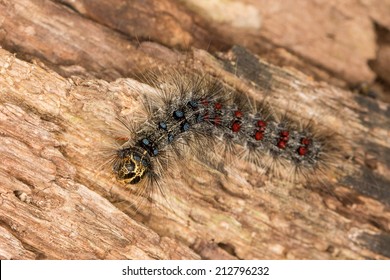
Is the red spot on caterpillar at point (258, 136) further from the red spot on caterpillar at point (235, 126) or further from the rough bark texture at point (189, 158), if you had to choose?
the rough bark texture at point (189, 158)

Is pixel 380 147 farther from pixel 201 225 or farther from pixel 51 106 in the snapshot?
pixel 51 106

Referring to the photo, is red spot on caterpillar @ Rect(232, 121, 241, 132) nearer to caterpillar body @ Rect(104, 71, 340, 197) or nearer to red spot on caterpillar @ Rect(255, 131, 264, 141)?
caterpillar body @ Rect(104, 71, 340, 197)

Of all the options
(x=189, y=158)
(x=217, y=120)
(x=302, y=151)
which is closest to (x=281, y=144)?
(x=302, y=151)

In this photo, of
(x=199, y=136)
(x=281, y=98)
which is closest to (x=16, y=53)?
(x=199, y=136)

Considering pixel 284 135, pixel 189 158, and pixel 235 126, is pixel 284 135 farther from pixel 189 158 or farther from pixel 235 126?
pixel 189 158

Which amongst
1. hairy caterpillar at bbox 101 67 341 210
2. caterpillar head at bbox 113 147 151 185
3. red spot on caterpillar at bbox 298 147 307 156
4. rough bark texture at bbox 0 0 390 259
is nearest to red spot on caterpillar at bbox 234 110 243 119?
hairy caterpillar at bbox 101 67 341 210

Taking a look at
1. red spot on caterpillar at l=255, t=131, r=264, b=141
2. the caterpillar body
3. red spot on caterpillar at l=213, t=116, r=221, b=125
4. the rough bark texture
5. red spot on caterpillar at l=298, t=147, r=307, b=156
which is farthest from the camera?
red spot on caterpillar at l=298, t=147, r=307, b=156
